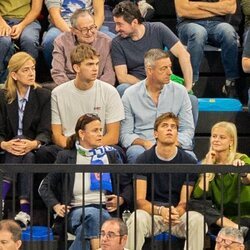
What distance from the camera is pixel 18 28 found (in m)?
13.0

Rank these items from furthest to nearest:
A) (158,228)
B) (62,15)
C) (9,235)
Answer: (62,15), (158,228), (9,235)

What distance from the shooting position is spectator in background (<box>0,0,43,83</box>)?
12.8m

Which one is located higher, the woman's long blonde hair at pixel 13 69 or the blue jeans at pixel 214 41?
the blue jeans at pixel 214 41

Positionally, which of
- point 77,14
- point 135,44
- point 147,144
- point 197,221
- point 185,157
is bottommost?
point 197,221

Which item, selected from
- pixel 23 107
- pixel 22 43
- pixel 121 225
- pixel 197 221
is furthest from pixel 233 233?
pixel 22 43

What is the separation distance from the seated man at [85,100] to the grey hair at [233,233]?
1938 millimetres

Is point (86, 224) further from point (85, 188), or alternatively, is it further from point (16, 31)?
point (16, 31)

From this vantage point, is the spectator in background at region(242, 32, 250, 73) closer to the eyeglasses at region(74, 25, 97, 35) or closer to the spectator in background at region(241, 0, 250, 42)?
the spectator in background at region(241, 0, 250, 42)

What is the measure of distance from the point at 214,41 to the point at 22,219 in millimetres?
3146

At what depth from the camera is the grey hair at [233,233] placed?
1011 cm

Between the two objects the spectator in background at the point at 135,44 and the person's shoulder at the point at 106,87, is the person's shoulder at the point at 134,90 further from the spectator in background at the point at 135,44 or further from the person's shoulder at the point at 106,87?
the spectator in background at the point at 135,44

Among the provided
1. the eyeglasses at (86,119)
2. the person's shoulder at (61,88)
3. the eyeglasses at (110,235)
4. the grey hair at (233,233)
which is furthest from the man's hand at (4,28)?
the grey hair at (233,233)

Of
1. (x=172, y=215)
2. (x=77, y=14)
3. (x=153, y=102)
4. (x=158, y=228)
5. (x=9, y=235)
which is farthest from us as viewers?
(x=77, y=14)

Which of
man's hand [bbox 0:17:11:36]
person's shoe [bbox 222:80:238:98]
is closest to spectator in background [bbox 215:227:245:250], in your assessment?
person's shoe [bbox 222:80:238:98]
